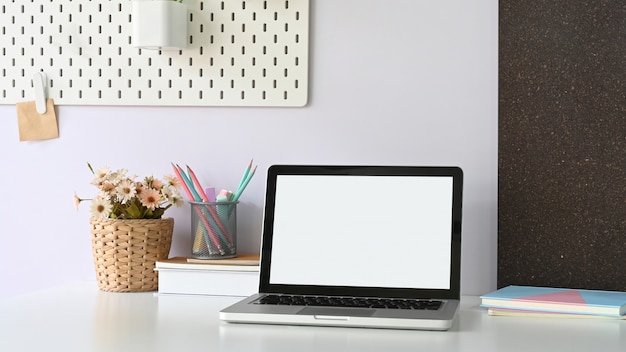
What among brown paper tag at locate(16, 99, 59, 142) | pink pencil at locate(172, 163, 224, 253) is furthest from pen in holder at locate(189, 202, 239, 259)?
brown paper tag at locate(16, 99, 59, 142)

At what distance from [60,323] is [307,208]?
0.42 m

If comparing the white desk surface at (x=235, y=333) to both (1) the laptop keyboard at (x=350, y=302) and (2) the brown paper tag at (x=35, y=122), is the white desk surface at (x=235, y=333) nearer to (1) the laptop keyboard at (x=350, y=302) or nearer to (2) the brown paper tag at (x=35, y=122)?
(1) the laptop keyboard at (x=350, y=302)

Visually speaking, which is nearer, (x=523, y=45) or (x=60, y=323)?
(x=60, y=323)

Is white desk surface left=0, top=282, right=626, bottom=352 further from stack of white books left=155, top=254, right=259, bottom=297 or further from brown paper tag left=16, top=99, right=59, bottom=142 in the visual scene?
brown paper tag left=16, top=99, right=59, bottom=142

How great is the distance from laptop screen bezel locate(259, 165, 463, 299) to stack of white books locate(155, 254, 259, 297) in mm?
70

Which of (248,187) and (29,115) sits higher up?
(29,115)

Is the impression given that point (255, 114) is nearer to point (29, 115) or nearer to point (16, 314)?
point (29, 115)

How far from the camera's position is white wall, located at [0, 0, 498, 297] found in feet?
4.90

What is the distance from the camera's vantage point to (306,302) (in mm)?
1276

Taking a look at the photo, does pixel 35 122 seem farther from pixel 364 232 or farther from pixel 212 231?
→ pixel 364 232

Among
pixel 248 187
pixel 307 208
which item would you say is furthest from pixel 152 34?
pixel 307 208

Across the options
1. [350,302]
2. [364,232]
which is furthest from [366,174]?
[350,302]

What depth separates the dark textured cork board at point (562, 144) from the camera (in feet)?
4.66

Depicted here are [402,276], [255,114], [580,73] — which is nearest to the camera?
[402,276]
